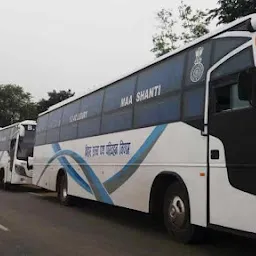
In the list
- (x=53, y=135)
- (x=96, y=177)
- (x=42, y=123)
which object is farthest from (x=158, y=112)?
(x=42, y=123)

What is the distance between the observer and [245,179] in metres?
6.23

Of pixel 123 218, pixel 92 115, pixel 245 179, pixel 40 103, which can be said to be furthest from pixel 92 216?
pixel 40 103

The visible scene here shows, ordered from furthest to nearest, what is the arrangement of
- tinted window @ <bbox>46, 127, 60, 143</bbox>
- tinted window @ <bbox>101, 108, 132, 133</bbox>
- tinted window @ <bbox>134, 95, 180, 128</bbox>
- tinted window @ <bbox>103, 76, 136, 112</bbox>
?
tinted window @ <bbox>46, 127, 60, 143</bbox> < tinted window @ <bbox>103, 76, 136, 112</bbox> < tinted window @ <bbox>101, 108, 132, 133</bbox> < tinted window @ <bbox>134, 95, 180, 128</bbox>

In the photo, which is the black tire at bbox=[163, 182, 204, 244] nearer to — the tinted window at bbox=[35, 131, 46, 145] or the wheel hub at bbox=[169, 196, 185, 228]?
the wheel hub at bbox=[169, 196, 185, 228]

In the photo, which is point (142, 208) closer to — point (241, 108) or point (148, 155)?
point (148, 155)

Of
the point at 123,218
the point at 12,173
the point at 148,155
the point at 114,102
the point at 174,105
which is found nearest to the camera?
the point at 174,105

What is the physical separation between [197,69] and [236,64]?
1.12 metres

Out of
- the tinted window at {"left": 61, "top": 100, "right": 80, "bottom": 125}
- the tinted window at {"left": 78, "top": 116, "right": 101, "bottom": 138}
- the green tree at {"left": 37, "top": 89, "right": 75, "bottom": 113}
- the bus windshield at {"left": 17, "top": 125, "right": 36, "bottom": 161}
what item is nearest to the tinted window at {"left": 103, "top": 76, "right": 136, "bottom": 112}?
the tinted window at {"left": 78, "top": 116, "right": 101, "bottom": 138}

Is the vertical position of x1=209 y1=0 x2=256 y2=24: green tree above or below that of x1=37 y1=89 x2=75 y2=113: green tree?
below

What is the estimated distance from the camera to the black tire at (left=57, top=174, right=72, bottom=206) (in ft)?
47.4

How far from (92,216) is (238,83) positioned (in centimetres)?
699

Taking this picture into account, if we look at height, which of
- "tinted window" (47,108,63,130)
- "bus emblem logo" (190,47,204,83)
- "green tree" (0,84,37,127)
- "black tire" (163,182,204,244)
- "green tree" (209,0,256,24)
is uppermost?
"green tree" (0,84,37,127)

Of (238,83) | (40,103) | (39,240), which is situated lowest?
(39,240)

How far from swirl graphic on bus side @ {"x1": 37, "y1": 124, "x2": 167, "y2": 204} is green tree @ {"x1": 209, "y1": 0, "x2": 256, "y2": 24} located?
23.5 feet
